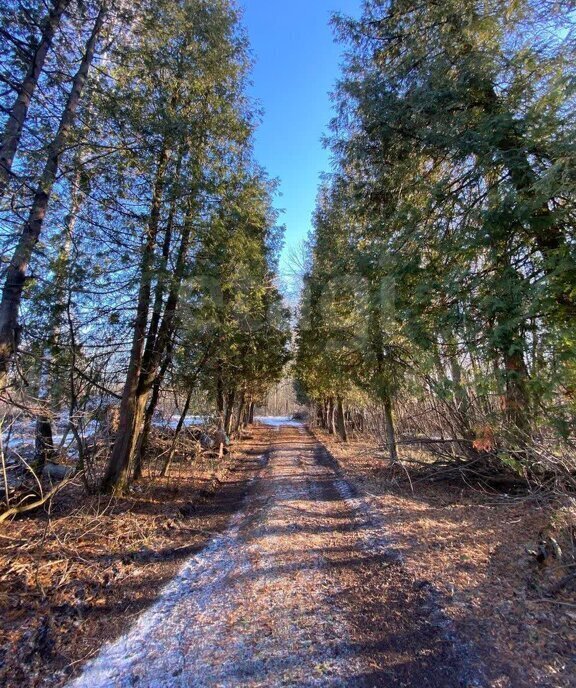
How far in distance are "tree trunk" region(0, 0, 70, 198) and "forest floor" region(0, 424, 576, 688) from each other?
486cm

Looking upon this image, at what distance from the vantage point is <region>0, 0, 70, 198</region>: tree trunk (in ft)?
15.7

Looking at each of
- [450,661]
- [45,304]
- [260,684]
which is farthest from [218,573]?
[45,304]

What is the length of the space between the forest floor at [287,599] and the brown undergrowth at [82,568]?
0.7 inches

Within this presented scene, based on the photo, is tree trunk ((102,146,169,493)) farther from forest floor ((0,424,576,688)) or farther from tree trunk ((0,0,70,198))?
tree trunk ((0,0,70,198))

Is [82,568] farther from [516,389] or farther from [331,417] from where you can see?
[331,417]

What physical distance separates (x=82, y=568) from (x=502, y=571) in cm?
459

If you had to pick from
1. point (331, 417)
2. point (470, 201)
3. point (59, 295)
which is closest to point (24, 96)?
point (59, 295)

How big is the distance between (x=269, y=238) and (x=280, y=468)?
7.22 m

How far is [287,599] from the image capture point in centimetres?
351

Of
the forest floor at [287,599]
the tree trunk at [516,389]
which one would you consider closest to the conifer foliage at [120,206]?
the forest floor at [287,599]

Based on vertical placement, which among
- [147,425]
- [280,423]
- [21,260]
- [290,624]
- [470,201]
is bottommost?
[290,624]

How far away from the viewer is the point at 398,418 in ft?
33.7

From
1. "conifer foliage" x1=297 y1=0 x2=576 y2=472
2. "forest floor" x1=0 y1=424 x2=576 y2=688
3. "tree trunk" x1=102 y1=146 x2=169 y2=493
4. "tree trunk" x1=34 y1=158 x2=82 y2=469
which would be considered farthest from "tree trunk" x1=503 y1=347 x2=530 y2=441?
"tree trunk" x1=34 y1=158 x2=82 y2=469

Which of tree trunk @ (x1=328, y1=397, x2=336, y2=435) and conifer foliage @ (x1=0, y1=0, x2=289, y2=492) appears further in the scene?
tree trunk @ (x1=328, y1=397, x2=336, y2=435)
